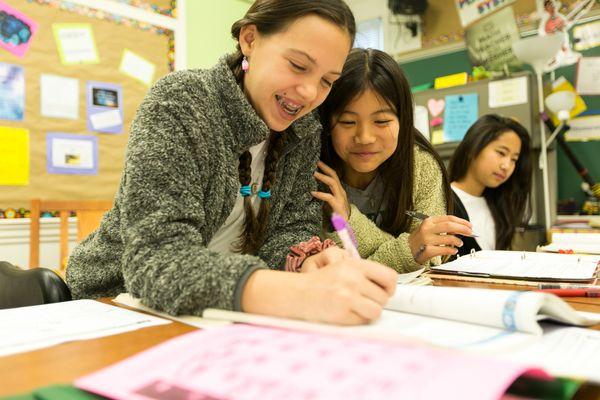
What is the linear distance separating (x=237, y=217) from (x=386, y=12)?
2.75 m

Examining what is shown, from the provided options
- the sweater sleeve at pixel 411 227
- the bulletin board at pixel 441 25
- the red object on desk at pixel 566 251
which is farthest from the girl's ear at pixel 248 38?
the bulletin board at pixel 441 25

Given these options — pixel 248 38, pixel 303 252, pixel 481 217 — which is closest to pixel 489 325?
pixel 303 252

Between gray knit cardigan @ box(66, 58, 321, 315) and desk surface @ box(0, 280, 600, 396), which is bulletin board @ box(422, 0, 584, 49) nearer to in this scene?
gray knit cardigan @ box(66, 58, 321, 315)

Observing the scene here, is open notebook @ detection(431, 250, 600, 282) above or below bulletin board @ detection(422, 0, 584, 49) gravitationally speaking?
below

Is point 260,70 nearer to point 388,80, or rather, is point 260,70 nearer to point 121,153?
point 388,80

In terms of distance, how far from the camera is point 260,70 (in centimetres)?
83

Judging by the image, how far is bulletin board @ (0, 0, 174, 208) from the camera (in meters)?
2.05

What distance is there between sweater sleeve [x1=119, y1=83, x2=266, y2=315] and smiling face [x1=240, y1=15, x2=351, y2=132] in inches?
6.0

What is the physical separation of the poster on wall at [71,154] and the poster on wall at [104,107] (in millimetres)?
74

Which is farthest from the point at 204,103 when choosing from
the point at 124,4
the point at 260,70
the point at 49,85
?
the point at 124,4

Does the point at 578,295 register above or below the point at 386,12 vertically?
below

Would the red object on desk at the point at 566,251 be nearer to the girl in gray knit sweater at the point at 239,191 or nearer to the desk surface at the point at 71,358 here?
the girl in gray knit sweater at the point at 239,191

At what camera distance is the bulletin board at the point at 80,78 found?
205 cm

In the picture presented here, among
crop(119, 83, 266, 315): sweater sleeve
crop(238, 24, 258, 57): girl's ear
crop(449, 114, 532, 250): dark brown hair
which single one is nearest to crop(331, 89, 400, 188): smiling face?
crop(238, 24, 258, 57): girl's ear
